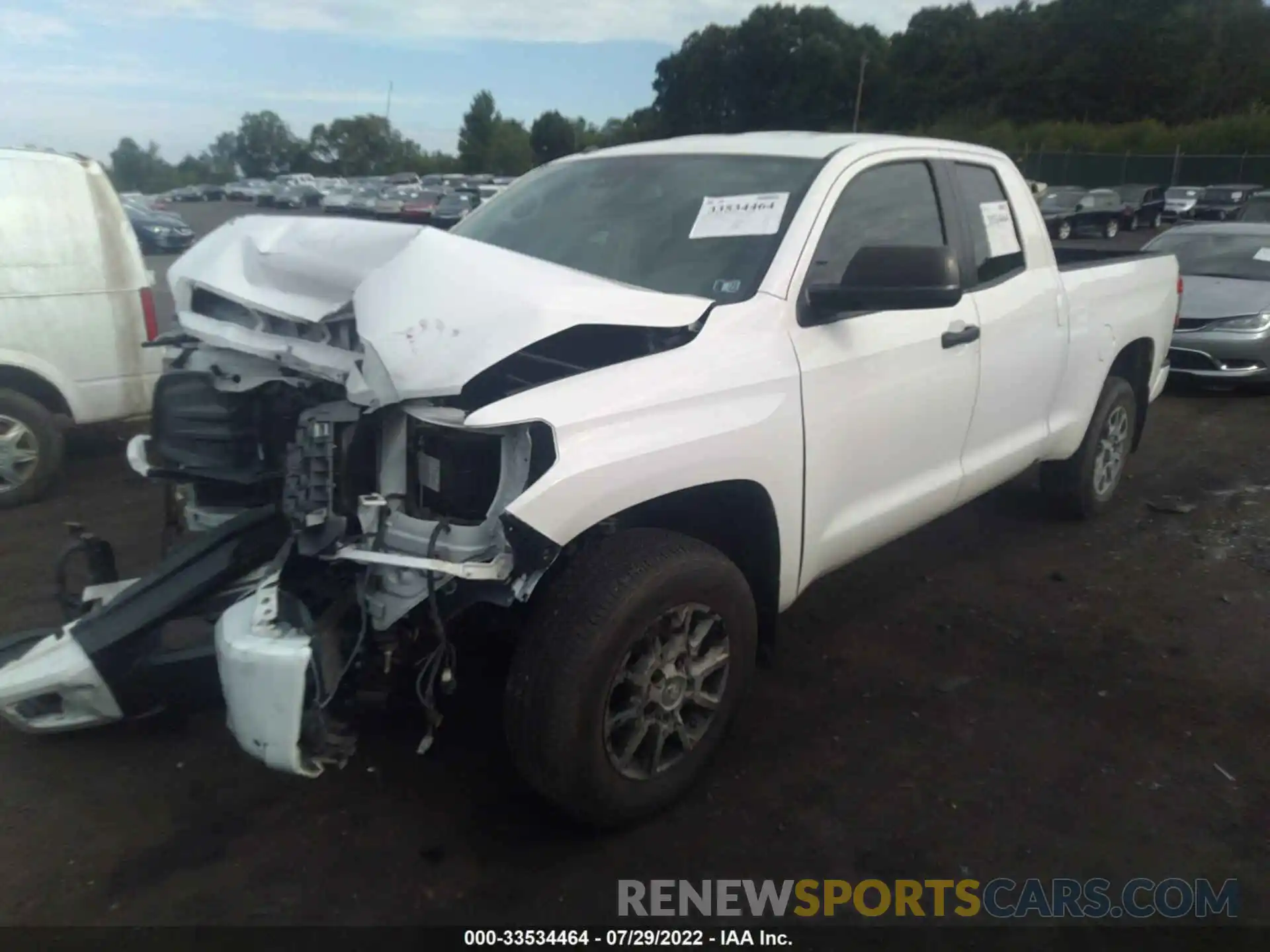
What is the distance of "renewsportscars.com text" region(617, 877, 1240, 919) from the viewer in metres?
2.71

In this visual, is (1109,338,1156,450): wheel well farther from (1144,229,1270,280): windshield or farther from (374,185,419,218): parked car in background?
(374,185,419,218): parked car in background

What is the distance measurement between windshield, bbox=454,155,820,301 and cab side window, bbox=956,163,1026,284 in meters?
0.99

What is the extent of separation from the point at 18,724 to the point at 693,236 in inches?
104

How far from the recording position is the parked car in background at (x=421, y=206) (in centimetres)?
3634

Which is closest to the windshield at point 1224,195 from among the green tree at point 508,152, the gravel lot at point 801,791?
the gravel lot at point 801,791

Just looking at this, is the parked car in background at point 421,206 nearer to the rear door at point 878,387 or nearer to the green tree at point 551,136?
the green tree at point 551,136

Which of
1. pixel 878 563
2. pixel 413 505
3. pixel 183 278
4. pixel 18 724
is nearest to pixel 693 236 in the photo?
pixel 413 505

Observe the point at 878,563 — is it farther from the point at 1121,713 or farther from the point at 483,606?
the point at 483,606

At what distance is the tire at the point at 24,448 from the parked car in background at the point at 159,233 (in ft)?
55.3

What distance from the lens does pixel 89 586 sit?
135 inches

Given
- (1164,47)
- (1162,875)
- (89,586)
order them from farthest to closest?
(1164,47)
(89,586)
(1162,875)

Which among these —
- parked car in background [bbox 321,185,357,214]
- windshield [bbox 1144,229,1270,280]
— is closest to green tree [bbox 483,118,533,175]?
parked car in background [bbox 321,185,357,214]

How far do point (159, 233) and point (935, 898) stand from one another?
2234 cm

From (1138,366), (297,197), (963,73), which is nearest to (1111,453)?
(1138,366)
